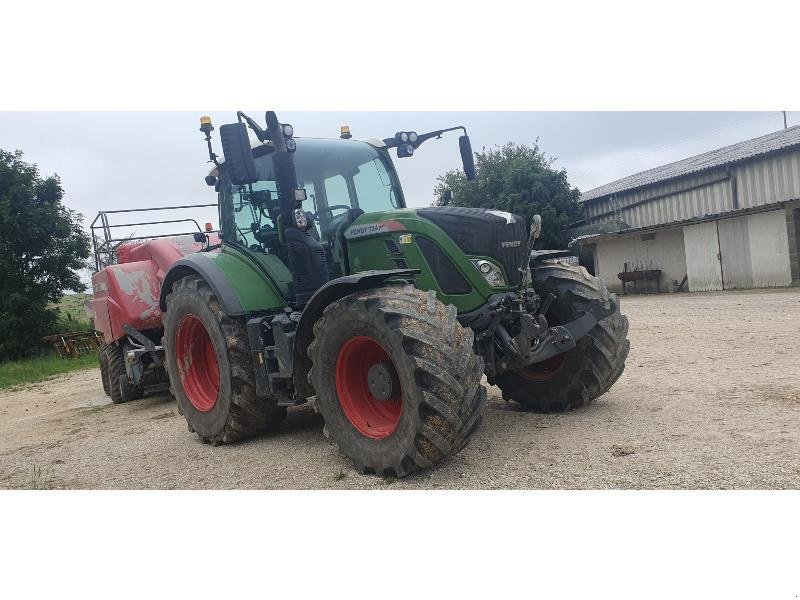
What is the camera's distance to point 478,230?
4883 mm

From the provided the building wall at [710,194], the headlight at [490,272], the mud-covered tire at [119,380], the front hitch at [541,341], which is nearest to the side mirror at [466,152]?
the headlight at [490,272]

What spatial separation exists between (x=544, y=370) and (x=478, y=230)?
1.54 meters

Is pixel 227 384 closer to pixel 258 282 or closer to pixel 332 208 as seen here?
pixel 258 282

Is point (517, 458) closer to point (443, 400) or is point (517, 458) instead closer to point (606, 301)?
point (443, 400)

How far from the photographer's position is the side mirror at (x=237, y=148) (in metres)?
4.87

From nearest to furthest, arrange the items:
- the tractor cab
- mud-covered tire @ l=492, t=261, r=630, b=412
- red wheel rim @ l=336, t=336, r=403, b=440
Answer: red wheel rim @ l=336, t=336, r=403, b=440 < mud-covered tire @ l=492, t=261, r=630, b=412 < the tractor cab

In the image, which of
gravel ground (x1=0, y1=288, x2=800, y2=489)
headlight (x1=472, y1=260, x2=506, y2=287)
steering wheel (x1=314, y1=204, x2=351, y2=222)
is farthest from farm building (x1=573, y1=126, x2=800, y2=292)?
steering wheel (x1=314, y1=204, x2=351, y2=222)

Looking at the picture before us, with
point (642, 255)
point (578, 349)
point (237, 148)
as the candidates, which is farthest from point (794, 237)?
point (237, 148)

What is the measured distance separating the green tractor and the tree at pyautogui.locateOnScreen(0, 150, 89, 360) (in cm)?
1512

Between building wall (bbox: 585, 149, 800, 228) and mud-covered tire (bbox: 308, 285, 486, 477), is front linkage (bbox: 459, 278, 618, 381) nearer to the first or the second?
mud-covered tire (bbox: 308, 285, 486, 477)

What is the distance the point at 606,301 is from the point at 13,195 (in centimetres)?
1865

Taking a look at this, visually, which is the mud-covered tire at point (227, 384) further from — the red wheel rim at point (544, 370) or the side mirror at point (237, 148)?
the red wheel rim at point (544, 370)

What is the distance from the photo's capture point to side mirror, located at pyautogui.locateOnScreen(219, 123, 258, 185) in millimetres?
4867
